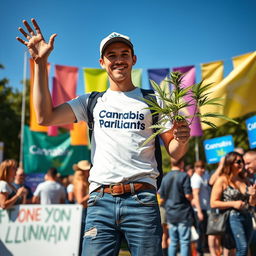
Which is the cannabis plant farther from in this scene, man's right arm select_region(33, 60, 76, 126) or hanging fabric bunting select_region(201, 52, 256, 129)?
hanging fabric bunting select_region(201, 52, 256, 129)

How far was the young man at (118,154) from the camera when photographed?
2072 mm

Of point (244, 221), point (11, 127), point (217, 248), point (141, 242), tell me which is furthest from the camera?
point (11, 127)

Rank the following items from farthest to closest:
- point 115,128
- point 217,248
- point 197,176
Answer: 1. point 197,176
2. point 217,248
3. point 115,128

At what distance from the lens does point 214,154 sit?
862 centimetres

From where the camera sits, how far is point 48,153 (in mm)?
13750

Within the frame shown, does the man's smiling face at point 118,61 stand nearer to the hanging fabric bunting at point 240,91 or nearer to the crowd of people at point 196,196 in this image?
the crowd of people at point 196,196

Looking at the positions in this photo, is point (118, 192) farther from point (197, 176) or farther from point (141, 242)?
point (197, 176)

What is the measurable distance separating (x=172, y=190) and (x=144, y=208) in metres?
4.45

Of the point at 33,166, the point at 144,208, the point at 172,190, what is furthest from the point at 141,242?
the point at 33,166

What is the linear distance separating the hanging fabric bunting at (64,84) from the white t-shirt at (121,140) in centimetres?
919

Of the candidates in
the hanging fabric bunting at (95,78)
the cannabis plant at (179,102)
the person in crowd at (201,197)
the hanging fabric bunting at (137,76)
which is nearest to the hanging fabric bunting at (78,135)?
the hanging fabric bunting at (95,78)

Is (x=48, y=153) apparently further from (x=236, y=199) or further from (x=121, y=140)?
(x=121, y=140)

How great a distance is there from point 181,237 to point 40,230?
2394 mm

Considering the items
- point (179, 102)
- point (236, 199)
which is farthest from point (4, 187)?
point (179, 102)
